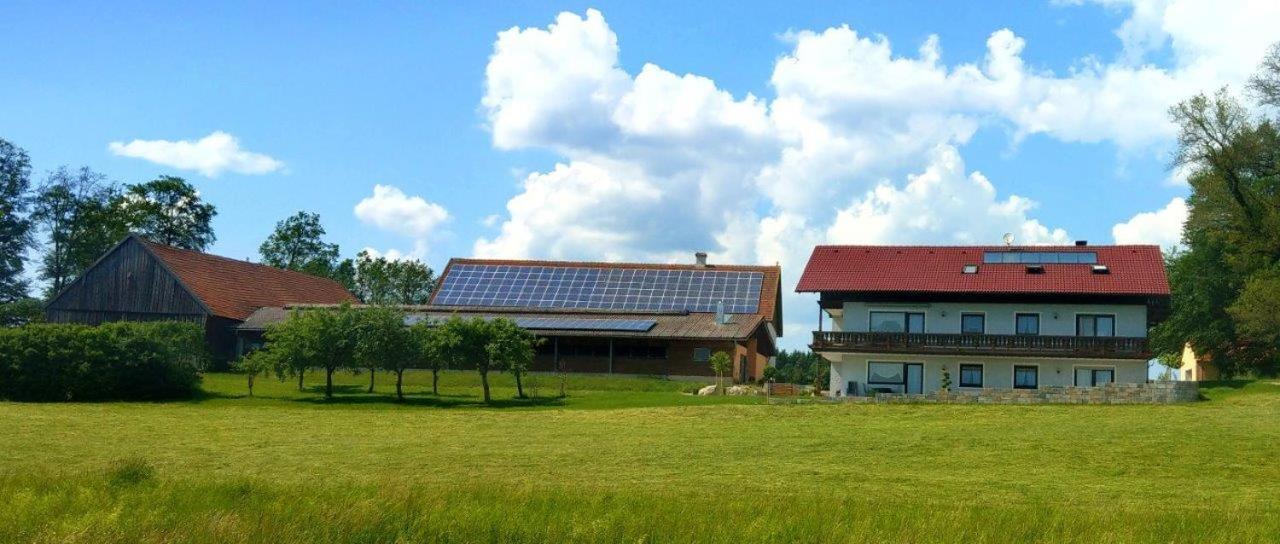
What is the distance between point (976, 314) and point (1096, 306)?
4427 mm

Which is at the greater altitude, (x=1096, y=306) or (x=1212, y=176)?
(x=1212, y=176)

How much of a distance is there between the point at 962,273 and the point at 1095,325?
543 centimetres

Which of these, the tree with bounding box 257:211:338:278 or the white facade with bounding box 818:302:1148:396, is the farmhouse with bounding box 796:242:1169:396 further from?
the tree with bounding box 257:211:338:278

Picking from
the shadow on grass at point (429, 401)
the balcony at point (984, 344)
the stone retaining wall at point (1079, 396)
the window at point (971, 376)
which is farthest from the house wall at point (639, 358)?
the stone retaining wall at point (1079, 396)

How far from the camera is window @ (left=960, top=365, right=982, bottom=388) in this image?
152 feet

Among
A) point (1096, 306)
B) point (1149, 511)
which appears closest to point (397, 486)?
point (1149, 511)

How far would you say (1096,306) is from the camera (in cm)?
4562

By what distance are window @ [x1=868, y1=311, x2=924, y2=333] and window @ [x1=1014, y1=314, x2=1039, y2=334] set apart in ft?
11.8

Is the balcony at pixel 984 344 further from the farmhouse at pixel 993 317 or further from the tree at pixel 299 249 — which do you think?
the tree at pixel 299 249

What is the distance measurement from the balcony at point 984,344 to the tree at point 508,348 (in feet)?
37.3

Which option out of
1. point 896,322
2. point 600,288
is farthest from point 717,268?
point 896,322

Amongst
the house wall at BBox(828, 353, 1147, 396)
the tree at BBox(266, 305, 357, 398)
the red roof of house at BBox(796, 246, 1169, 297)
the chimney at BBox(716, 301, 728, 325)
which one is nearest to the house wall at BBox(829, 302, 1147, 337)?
the red roof of house at BBox(796, 246, 1169, 297)

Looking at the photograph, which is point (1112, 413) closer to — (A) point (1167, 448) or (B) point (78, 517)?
(A) point (1167, 448)

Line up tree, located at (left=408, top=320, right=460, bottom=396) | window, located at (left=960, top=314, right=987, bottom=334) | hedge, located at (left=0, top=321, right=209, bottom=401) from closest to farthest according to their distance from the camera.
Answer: tree, located at (left=408, top=320, right=460, bottom=396) < hedge, located at (left=0, top=321, right=209, bottom=401) < window, located at (left=960, top=314, right=987, bottom=334)
